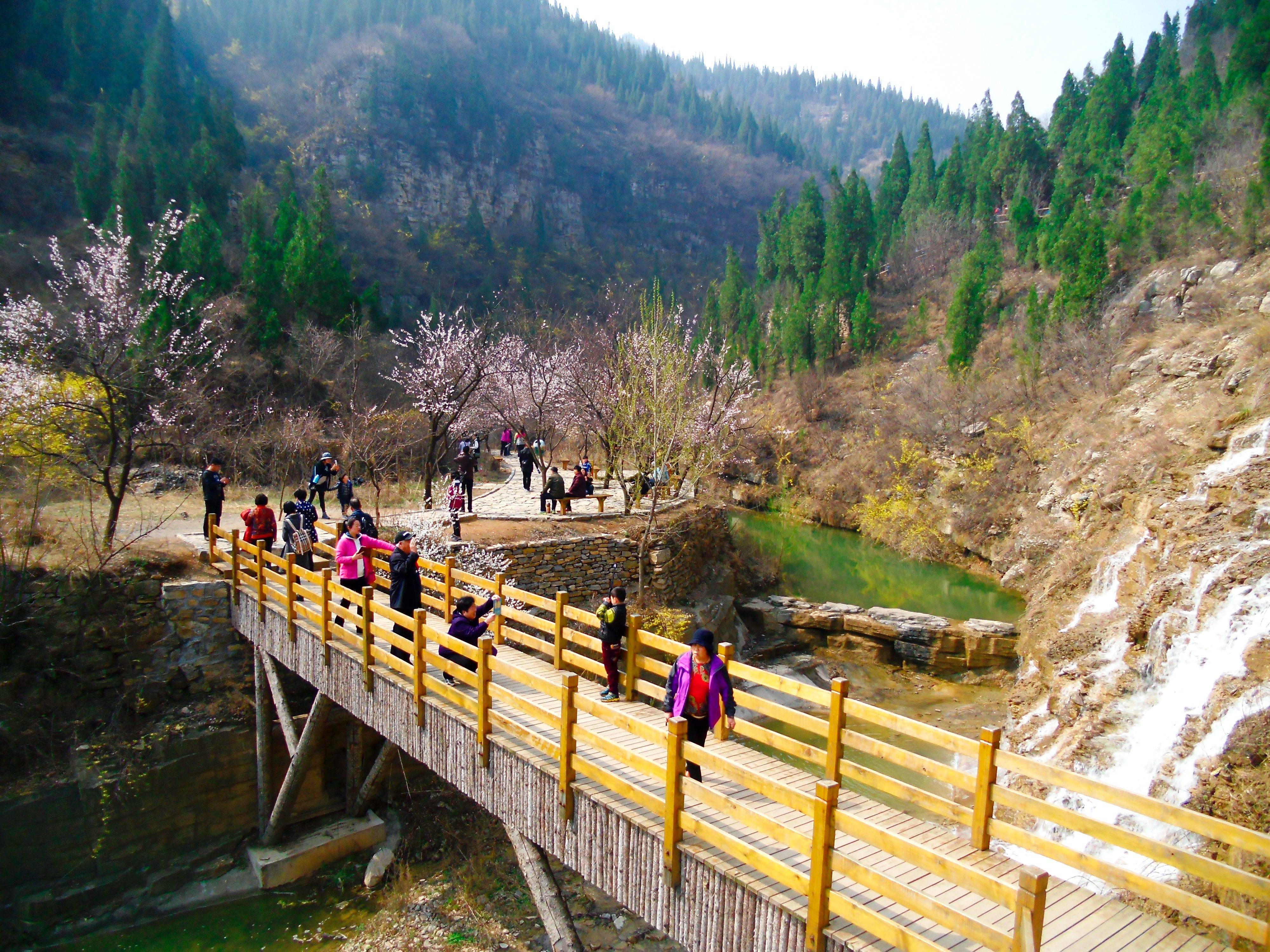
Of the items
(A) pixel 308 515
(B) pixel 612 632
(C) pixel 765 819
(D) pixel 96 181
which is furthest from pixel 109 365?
(D) pixel 96 181

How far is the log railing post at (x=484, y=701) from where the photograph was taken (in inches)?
255

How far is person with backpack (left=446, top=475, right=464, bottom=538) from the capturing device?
1487 cm

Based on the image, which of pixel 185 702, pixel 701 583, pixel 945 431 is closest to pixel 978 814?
pixel 185 702

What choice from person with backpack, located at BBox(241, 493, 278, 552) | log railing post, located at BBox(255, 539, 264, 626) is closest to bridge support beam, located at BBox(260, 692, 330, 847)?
log railing post, located at BBox(255, 539, 264, 626)

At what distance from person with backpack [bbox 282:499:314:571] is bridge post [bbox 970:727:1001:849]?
31.8 ft

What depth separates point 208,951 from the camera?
363 inches

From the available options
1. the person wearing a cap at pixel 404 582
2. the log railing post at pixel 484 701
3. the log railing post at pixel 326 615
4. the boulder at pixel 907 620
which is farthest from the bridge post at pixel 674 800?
the boulder at pixel 907 620

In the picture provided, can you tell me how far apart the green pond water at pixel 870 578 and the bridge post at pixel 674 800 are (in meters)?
16.9

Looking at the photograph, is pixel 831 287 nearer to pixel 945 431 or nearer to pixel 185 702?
pixel 945 431

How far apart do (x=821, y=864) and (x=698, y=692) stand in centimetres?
183

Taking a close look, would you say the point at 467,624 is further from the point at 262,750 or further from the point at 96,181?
Result: the point at 96,181

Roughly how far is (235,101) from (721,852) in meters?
72.9

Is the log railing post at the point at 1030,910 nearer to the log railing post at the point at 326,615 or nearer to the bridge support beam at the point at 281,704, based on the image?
the log railing post at the point at 326,615

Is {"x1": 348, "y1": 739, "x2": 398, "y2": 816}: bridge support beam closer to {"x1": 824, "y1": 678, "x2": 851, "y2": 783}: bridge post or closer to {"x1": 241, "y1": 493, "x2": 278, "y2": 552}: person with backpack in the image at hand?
{"x1": 241, "y1": 493, "x2": 278, "y2": 552}: person with backpack
